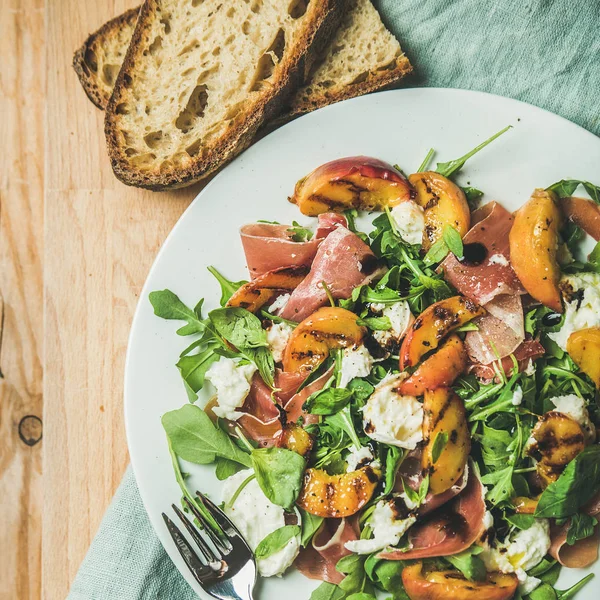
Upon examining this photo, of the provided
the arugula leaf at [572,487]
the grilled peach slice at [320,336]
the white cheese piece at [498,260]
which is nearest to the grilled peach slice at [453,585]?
the arugula leaf at [572,487]

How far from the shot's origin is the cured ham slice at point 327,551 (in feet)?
6.92

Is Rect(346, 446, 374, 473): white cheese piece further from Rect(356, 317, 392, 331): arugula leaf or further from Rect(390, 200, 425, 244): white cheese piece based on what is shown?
Rect(390, 200, 425, 244): white cheese piece

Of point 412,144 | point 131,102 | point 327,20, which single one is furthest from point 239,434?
point 327,20

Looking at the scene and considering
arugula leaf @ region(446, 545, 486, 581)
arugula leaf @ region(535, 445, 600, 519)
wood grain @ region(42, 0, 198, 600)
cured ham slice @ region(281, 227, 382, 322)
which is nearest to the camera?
arugula leaf @ region(535, 445, 600, 519)

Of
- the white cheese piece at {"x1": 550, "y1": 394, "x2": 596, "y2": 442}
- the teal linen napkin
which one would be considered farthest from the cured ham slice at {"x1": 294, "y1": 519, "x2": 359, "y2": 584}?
the white cheese piece at {"x1": 550, "y1": 394, "x2": 596, "y2": 442}

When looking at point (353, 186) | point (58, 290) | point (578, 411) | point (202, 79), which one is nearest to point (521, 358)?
point (578, 411)

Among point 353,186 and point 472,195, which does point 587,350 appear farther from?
point 353,186

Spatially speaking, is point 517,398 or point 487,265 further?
point 487,265

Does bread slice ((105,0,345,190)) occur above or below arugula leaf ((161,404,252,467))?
above

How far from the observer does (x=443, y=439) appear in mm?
1958

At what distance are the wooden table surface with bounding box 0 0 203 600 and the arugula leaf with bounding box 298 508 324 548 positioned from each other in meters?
0.79

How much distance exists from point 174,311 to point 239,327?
0.80 ft

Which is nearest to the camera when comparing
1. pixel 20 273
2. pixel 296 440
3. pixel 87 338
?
pixel 296 440

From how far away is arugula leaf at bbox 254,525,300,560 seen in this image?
82.4 inches
